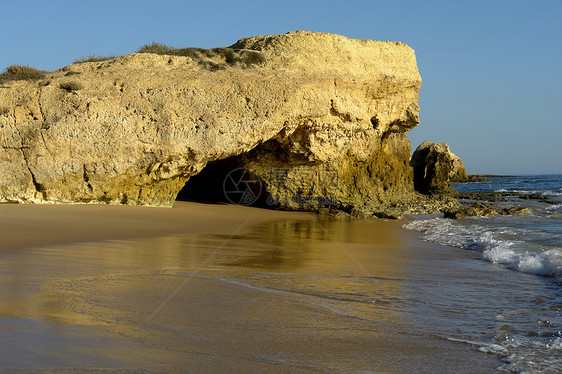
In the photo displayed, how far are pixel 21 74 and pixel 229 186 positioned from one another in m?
7.40

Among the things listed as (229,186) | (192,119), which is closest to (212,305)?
(192,119)

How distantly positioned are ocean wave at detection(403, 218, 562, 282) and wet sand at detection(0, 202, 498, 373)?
0.75 metres

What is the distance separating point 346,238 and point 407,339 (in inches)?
269

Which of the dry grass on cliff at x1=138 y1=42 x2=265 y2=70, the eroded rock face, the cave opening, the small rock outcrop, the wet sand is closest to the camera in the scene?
the wet sand

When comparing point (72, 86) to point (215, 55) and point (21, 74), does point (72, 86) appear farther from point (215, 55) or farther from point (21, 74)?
point (215, 55)

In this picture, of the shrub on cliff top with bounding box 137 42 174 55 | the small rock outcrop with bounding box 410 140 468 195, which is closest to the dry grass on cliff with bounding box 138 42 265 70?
the shrub on cliff top with bounding box 137 42 174 55

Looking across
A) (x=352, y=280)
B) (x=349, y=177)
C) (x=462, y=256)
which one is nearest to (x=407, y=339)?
(x=352, y=280)

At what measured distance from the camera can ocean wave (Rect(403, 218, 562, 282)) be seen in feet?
24.1

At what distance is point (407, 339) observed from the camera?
3.90 meters

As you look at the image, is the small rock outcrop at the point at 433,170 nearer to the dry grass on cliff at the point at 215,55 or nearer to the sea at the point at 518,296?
the dry grass on cliff at the point at 215,55

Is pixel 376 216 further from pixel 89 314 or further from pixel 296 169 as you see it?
pixel 89 314

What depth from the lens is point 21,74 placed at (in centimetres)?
1495

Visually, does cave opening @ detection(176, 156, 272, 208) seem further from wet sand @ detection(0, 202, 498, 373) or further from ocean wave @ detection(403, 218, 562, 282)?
wet sand @ detection(0, 202, 498, 373)

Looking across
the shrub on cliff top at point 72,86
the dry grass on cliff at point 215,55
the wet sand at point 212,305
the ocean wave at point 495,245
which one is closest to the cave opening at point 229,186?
the dry grass on cliff at point 215,55
